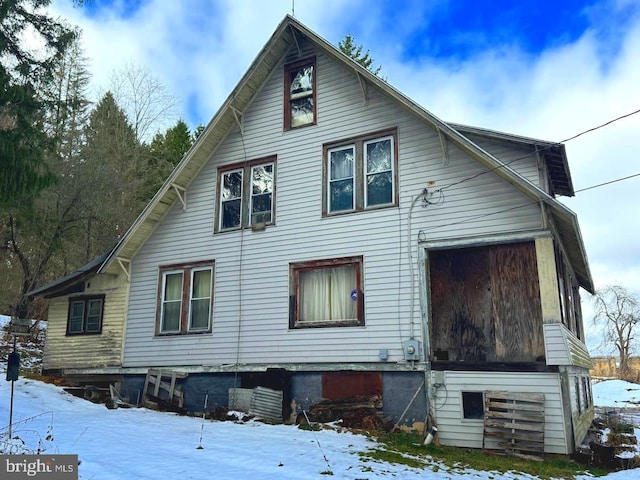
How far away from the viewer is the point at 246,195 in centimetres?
1397

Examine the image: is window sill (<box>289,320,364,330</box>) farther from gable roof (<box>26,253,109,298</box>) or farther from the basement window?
gable roof (<box>26,253,109,298</box>)

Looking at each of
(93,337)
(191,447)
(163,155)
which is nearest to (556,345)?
(191,447)

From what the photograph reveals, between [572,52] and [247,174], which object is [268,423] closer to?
[247,174]

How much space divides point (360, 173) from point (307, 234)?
198 centimetres

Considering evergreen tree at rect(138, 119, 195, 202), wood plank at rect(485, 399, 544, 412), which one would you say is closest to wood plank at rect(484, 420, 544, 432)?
wood plank at rect(485, 399, 544, 412)

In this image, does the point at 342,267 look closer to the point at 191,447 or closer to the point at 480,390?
the point at 480,390

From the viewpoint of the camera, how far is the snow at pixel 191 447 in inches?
277

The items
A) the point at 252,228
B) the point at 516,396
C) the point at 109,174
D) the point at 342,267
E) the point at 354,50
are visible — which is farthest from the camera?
the point at 354,50

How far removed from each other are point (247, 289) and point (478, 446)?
651 centimetres

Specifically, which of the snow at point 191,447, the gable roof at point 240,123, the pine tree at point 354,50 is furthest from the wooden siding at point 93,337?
the pine tree at point 354,50

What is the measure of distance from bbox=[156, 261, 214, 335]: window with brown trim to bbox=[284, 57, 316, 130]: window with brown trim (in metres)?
4.48

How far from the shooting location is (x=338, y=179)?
12.8m

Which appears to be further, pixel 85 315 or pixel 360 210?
pixel 85 315

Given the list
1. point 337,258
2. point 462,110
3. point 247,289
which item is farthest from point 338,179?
Result: point 462,110
